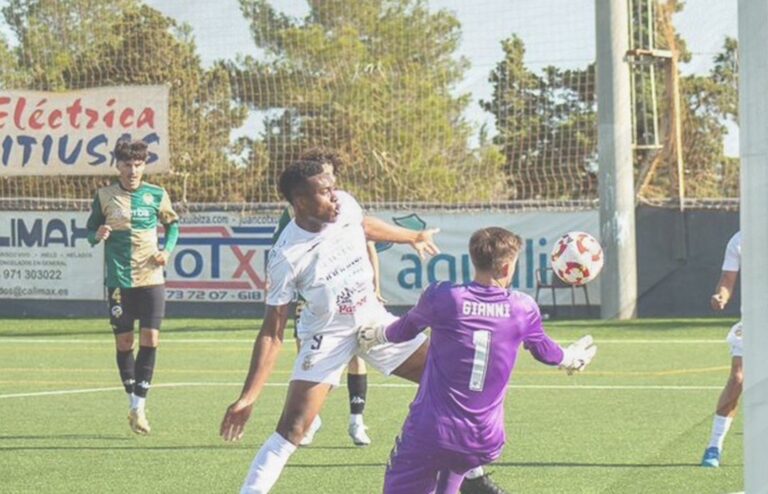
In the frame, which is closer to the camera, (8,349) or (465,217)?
(8,349)

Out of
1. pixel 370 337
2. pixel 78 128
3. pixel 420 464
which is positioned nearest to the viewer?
pixel 420 464

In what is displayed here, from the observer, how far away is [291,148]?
101ft

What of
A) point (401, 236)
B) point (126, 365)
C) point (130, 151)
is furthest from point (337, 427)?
point (401, 236)

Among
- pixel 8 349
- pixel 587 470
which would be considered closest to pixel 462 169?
pixel 8 349

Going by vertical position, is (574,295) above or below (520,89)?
below

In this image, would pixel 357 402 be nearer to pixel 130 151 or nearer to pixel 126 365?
pixel 126 365

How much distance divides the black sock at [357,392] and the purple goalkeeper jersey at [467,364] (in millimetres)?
4280

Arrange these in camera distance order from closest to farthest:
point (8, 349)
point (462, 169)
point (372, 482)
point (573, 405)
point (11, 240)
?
point (372, 482) < point (573, 405) < point (8, 349) < point (11, 240) < point (462, 169)

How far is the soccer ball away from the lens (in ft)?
33.0

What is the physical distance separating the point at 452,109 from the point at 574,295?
5.55 metres

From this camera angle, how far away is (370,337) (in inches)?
307

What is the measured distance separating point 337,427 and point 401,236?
12.1 ft

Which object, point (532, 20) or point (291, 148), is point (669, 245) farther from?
point (291, 148)

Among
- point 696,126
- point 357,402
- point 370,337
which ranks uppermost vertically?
point 696,126
